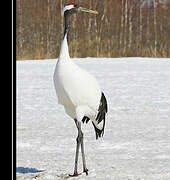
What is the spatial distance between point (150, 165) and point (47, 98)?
588cm

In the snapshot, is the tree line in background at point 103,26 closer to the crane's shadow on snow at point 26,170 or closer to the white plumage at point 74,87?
the crane's shadow on snow at point 26,170

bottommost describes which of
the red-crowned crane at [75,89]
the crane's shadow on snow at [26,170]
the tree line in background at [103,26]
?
the tree line in background at [103,26]

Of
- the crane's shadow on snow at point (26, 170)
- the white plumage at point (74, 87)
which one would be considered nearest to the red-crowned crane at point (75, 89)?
the white plumage at point (74, 87)

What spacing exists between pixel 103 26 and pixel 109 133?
72.6ft

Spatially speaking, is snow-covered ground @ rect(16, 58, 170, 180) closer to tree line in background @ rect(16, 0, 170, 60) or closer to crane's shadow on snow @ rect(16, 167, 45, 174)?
crane's shadow on snow @ rect(16, 167, 45, 174)

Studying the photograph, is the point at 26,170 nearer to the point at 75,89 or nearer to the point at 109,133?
the point at 75,89

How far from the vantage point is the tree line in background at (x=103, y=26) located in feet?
94.3

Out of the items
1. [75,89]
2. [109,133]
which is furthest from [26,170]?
[109,133]

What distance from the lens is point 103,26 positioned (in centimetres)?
2948

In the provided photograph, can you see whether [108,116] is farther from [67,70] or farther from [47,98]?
[67,70]

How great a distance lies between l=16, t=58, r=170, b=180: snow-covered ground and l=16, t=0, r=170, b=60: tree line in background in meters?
13.6

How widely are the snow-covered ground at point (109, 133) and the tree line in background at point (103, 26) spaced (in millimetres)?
13636

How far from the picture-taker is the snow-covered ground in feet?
17.9

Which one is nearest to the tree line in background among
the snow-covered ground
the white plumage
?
the snow-covered ground
